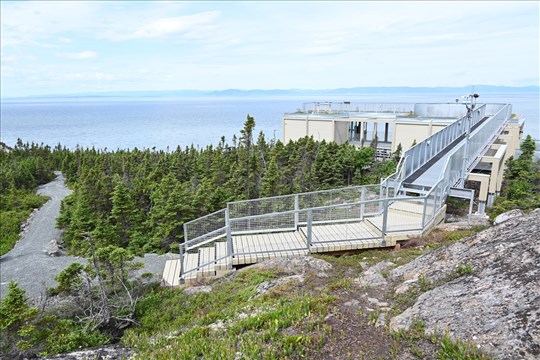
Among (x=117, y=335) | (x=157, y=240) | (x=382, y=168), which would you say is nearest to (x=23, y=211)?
(x=157, y=240)

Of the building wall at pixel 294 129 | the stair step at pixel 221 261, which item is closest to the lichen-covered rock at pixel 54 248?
the stair step at pixel 221 261

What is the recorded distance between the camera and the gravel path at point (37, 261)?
1292 cm

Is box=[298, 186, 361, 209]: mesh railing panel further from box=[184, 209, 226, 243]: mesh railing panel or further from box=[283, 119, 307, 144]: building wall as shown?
box=[283, 119, 307, 144]: building wall

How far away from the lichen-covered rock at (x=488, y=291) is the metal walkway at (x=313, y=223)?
2532 millimetres

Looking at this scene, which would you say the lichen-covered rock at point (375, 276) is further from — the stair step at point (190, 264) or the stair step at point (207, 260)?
the stair step at point (190, 264)

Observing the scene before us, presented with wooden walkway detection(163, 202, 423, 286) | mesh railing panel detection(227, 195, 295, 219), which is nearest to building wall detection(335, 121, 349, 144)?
wooden walkway detection(163, 202, 423, 286)

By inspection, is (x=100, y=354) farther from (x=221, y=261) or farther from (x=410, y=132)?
(x=410, y=132)

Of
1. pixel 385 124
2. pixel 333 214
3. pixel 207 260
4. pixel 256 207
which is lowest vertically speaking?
pixel 207 260

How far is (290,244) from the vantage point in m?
9.58

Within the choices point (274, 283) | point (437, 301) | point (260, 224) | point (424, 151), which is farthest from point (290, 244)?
point (424, 151)

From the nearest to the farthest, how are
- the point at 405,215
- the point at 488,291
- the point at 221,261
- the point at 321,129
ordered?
1. the point at 488,291
2. the point at 221,261
3. the point at 405,215
4. the point at 321,129

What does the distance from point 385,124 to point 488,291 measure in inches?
1203

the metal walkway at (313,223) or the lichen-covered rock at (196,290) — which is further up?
the metal walkway at (313,223)

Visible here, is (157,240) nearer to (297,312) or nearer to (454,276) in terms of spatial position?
(297,312)
